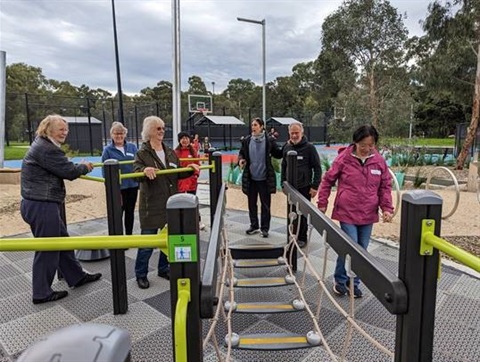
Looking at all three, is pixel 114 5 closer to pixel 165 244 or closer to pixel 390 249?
pixel 390 249

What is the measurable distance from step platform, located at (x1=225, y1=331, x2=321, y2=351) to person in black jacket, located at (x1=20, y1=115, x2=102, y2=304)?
5.41 feet

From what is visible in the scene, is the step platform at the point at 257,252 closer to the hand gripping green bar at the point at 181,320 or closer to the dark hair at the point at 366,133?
the dark hair at the point at 366,133

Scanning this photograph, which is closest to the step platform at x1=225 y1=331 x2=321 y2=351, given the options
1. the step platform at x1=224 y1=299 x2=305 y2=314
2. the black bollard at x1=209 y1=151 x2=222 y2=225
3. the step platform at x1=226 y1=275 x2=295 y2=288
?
the step platform at x1=224 y1=299 x2=305 y2=314

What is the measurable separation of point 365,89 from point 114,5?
1360 cm

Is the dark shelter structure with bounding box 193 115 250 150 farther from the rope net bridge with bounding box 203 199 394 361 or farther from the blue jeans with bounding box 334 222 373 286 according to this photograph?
the blue jeans with bounding box 334 222 373 286

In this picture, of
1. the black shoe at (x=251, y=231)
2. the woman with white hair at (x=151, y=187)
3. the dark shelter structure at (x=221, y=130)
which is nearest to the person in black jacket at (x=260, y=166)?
the black shoe at (x=251, y=231)

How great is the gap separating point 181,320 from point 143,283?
2427 millimetres

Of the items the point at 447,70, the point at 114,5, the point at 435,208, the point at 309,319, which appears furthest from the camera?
the point at 447,70

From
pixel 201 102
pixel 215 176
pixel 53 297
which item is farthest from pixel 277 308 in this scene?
pixel 201 102

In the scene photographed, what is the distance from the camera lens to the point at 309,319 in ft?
8.61

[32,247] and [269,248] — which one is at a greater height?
[32,247]

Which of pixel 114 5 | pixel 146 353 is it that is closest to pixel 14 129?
pixel 114 5

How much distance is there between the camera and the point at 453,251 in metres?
0.95

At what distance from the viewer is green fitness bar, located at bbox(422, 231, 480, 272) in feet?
2.98
